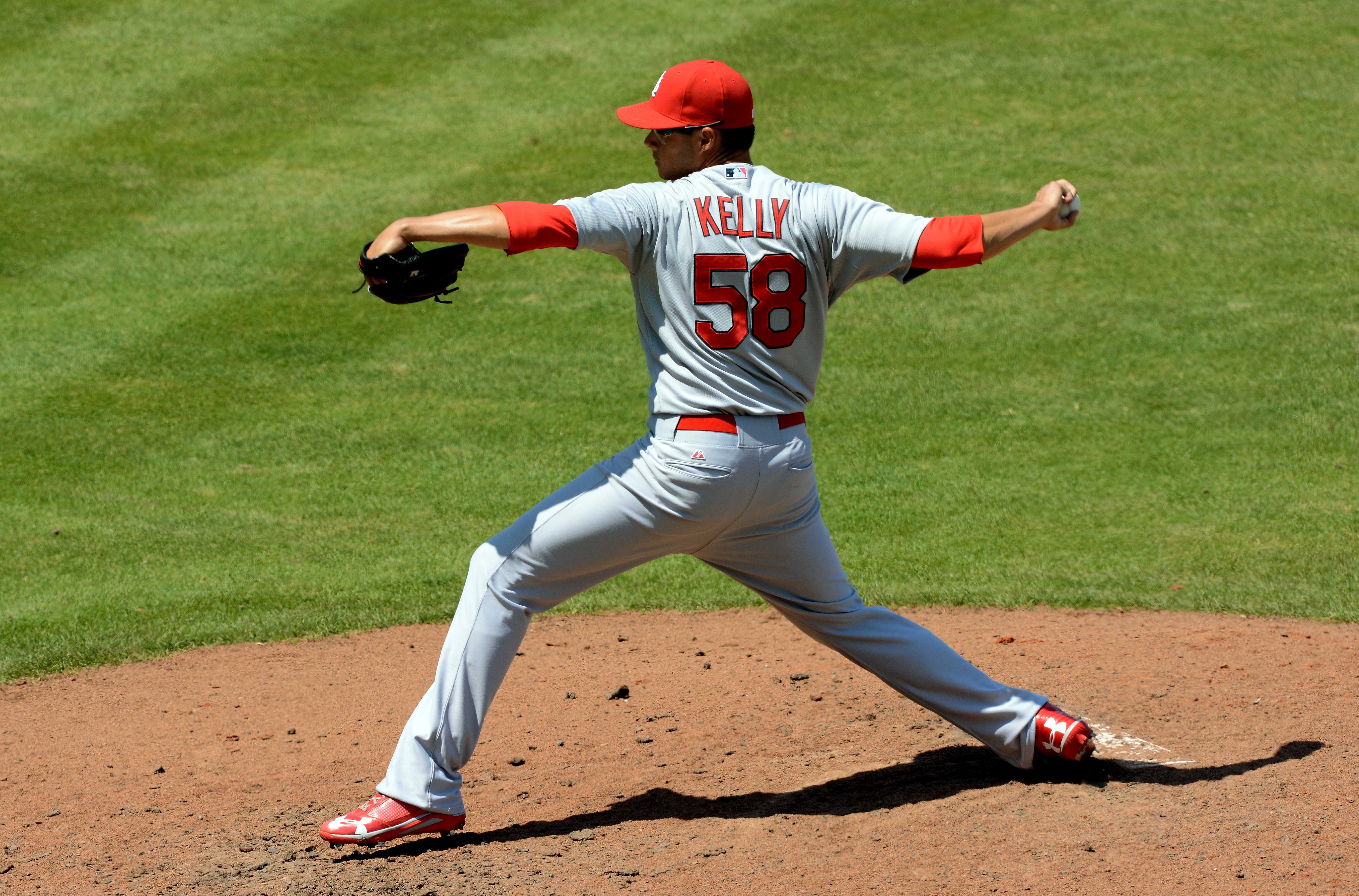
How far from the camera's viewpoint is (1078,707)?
4.79 meters

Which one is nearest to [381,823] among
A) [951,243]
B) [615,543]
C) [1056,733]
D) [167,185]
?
[615,543]

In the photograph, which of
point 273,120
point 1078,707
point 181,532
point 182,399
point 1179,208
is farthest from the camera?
point 273,120

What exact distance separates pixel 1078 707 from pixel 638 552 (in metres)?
1.88

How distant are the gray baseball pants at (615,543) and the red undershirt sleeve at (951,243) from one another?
61 cm

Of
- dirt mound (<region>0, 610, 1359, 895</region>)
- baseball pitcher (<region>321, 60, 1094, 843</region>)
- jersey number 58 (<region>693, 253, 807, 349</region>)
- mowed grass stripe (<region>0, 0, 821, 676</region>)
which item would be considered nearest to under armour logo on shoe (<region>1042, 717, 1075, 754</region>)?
dirt mound (<region>0, 610, 1359, 895</region>)

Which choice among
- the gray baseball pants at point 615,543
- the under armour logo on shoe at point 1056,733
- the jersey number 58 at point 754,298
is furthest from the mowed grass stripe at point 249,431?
the under armour logo on shoe at point 1056,733

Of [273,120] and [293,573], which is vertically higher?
[273,120]

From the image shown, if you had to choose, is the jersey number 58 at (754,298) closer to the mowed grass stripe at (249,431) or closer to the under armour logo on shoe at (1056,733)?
the under armour logo on shoe at (1056,733)

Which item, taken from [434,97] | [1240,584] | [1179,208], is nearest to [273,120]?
[434,97]

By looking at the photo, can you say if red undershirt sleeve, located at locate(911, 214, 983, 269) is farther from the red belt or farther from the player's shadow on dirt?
the player's shadow on dirt

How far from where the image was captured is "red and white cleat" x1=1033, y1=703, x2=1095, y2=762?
13.2 ft

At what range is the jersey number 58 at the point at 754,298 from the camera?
3689 mm

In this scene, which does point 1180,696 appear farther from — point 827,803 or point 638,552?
point 638,552

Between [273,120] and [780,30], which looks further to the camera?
[780,30]
